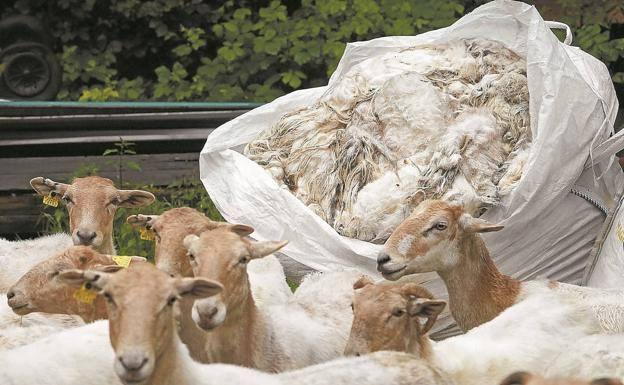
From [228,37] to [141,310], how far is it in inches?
293

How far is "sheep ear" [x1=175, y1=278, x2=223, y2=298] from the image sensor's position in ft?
17.8

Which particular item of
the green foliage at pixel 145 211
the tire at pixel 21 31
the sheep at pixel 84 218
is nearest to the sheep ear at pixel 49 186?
the sheep at pixel 84 218

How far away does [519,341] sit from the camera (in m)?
6.38

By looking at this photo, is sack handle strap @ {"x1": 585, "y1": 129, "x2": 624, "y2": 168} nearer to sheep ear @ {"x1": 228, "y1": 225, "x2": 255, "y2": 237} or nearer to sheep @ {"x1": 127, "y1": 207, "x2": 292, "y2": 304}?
sheep @ {"x1": 127, "y1": 207, "x2": 292, "y2": 304}

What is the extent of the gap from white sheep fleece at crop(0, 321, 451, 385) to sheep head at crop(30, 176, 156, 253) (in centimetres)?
186

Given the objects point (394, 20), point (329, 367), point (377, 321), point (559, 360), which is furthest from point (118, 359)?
point (394, 20)

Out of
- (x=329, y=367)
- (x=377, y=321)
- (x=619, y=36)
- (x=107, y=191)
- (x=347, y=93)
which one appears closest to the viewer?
(x=329, y=367)

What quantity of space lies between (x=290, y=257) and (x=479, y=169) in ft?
4.00

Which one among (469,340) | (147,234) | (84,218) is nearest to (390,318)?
(469,340)

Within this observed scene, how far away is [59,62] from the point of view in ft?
43.4

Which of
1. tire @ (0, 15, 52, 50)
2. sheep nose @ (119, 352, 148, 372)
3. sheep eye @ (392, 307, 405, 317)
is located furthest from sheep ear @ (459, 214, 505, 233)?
tire @ (0, 15, 52, 50)

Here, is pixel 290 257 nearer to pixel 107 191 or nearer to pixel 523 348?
pixel 107 191

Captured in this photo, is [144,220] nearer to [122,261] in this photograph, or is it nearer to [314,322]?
[122,261]

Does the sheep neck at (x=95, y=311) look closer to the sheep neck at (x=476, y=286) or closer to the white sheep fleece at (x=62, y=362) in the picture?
the white sheep fleece at (x=62, y=362)
